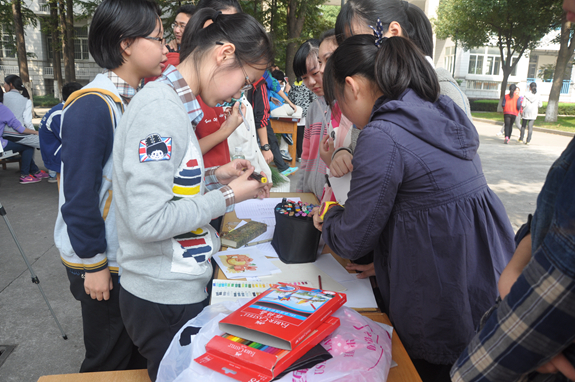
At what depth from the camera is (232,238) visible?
5.79ft

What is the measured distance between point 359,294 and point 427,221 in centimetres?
39

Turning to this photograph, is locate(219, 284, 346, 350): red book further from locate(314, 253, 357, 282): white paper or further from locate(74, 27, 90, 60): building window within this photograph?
locate(74, 27, 90, 60): building window

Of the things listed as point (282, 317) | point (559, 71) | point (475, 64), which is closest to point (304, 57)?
point (282, 317)

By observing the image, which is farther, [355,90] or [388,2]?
[388,2]

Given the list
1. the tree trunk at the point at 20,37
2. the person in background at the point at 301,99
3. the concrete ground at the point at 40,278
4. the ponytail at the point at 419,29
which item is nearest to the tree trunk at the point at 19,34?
the tree trunk at the point at 20,37

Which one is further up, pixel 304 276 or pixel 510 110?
pixel 510 110

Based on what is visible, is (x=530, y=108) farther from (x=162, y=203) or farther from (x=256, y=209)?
(x=162, y=203)

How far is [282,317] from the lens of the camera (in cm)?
95

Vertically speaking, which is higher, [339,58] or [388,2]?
[388,2]

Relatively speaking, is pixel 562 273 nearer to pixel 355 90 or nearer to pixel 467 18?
pixel 355 90

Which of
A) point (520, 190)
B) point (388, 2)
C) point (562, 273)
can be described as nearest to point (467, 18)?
point (520, 190)

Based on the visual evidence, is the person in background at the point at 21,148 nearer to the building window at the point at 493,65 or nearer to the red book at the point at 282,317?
the red book at the point at 282,317

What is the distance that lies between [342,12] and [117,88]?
1052 mm

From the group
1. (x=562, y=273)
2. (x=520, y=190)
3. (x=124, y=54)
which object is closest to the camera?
(x=562, y=273)
